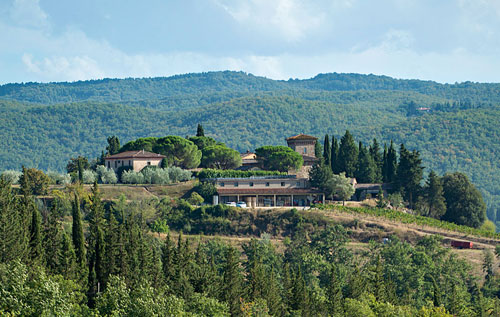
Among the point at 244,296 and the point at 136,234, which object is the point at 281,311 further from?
the point at 136,234

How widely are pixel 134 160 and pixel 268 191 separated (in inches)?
828

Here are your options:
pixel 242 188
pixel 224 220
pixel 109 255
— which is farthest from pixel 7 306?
pixel 242 188

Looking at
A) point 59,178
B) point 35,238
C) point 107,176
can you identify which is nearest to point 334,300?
point 35,238

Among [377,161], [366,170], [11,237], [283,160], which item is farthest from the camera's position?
[377,161]

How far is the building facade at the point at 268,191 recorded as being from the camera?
4018 inches

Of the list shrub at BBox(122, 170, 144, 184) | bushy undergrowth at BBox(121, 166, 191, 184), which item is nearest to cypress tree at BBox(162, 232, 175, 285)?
bushy undergrowth at BBox(121, 166, 191, 184)

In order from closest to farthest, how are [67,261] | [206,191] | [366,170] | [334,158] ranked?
[67,261] < [206,191] < [366,170] < [334,158]

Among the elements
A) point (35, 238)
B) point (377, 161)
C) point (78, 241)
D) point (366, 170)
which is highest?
point (377, 161)

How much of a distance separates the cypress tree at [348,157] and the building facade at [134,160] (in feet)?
90.2

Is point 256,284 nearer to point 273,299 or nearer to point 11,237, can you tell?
point 273,299

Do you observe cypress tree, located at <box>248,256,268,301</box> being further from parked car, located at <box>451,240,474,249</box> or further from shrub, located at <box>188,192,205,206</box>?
parked car, located at <box>451,240,474,249</box>

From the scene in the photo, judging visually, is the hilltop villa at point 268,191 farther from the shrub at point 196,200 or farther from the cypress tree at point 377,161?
the cypress tree at point 377,161

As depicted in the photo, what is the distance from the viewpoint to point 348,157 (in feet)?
363

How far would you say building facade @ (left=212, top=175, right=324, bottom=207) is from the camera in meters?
102
